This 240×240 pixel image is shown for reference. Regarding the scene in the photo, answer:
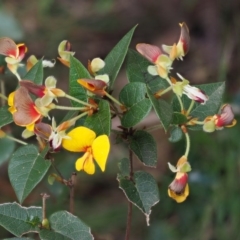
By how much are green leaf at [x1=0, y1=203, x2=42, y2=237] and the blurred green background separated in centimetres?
29

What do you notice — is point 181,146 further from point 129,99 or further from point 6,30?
point 129,99

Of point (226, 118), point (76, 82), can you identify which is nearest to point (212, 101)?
point (226, 118)

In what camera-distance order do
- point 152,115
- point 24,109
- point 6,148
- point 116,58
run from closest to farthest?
point 24,109 → point 116,58 → point 6,148 → point 152,115

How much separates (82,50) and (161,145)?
0.49 meters

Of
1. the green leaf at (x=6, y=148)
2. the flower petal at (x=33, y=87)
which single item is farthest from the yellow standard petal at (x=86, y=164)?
the green leaf at (x=6, y=148)

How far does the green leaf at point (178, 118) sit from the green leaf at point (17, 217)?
240 millimetres

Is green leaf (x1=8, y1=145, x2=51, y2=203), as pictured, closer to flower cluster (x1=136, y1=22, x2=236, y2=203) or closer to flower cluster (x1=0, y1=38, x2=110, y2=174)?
flower cluster (x1=0, y1=38, x2=110, y2=174)

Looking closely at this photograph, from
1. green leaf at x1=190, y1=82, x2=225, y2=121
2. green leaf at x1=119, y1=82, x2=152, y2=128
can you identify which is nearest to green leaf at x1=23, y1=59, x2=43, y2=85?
green leaf at x1=119, y1=82, x2=152, y2=128

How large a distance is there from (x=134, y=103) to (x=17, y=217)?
243mm

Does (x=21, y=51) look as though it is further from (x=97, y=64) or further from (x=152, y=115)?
(x=152, y=115)

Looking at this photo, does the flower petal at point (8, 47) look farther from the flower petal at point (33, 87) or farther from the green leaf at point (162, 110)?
Result: the green leaf at point (162, 110)

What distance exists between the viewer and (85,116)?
34.2 inches

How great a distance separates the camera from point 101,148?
81 cm

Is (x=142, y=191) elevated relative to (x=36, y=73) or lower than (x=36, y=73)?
lower
